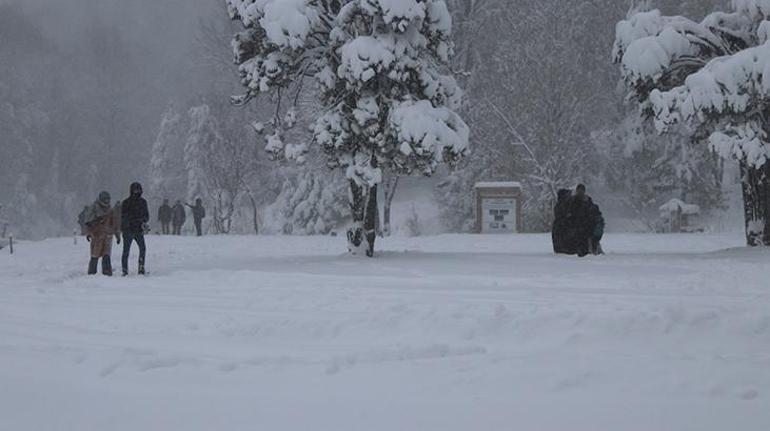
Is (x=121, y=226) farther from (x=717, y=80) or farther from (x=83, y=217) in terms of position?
(x=717, y=80)

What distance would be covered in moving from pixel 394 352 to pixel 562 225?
10.1m

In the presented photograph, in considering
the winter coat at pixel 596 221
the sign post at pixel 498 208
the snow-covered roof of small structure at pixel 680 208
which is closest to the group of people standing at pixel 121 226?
the winter coat at pixel 596 221

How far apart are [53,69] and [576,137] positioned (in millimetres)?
59333

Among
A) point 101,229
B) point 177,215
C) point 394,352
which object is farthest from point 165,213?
point 394,352

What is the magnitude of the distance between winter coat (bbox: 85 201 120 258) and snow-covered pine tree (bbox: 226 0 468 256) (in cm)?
407

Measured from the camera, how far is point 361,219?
16781 mm

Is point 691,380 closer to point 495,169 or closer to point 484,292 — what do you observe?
point 484,292

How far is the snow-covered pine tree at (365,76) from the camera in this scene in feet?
49.1

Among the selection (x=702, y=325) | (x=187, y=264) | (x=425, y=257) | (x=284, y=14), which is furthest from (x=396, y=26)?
(x=702, y=325)

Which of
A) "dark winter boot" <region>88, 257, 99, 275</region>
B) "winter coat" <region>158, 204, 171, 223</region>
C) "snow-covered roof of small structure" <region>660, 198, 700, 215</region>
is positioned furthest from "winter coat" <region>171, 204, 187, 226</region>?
"dark winter boot" <region>88, 257, 99, 275</region>

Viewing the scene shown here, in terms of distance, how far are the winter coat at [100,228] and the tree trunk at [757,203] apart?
1315 cm

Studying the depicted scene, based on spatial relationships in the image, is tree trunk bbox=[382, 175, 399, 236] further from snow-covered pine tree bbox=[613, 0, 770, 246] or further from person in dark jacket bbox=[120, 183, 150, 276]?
person in dark jacket bbox=[120, 183, 150, 276]

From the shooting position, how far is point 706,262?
1427cm

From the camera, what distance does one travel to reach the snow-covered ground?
5.35 m
